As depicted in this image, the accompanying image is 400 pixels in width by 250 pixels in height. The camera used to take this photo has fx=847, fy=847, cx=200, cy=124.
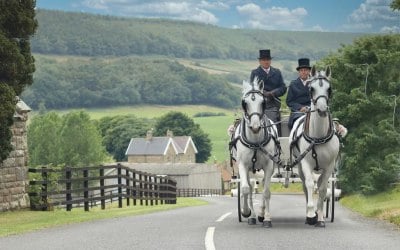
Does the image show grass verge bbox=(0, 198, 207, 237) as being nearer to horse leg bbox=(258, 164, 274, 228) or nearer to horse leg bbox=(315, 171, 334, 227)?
horse leg bbox=(258, 164, 274, 228)

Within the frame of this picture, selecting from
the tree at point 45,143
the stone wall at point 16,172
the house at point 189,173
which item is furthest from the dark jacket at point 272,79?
the tree at point 45,143

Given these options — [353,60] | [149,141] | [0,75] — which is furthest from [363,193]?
[149,141]

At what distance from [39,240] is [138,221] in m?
4.53

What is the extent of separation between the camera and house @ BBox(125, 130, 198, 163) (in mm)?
155500

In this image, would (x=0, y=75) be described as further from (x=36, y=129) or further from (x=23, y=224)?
(x=36, y=129)

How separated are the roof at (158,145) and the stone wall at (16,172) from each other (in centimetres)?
12664

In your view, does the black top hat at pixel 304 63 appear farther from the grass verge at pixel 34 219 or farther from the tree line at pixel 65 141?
the tree line at pixel 65 141

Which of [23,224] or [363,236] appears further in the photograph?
[23,224]

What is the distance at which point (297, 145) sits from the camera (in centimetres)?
1647

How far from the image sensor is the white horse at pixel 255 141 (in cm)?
1566

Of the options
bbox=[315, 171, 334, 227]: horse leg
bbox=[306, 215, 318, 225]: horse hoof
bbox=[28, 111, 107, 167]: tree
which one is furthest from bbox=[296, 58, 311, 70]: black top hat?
bbox=[28, 111, 107, 167]: tree

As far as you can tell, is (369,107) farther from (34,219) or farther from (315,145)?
(315,145)

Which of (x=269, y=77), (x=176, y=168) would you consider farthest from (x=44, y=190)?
(x=176, y=168)

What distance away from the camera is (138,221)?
18.7 meters
